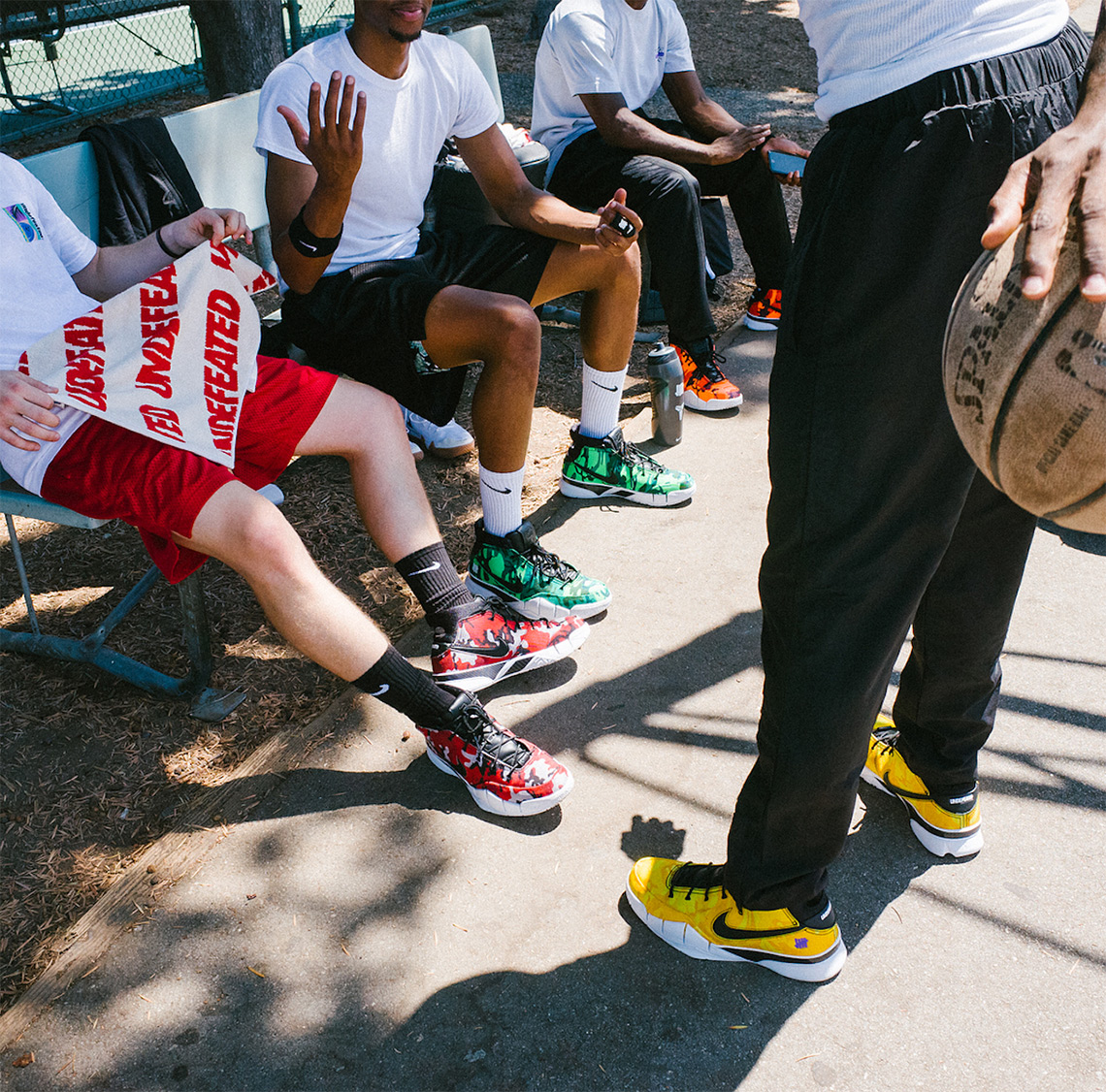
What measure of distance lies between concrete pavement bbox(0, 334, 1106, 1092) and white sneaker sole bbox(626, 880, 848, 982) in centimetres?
3

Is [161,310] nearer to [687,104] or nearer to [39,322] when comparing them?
[39,322]

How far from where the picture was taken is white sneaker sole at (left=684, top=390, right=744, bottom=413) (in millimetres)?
4051

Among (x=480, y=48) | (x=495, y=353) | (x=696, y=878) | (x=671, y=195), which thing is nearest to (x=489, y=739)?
(x=696, y=878)

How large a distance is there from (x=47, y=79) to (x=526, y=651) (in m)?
10.6

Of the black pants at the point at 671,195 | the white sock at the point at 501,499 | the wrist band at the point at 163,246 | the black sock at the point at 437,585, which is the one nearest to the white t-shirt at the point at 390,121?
the wrist band at the point at 163,246

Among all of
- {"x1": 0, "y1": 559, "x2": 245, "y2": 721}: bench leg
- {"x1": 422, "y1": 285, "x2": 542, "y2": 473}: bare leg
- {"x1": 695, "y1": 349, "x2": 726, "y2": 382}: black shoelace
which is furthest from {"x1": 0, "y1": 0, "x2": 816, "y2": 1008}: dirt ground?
{"x1": 695, "y1": 349, "x2": 726, "y2": 382}: black shoelace

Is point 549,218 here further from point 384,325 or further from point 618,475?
point 618,475


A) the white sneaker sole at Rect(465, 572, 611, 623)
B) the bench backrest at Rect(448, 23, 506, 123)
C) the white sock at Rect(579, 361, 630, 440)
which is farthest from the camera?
the bench backrest at Rect(448, 23, 506, 123)

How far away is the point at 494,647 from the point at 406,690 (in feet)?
1.28

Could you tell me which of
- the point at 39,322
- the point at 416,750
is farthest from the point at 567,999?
the point at 39,322

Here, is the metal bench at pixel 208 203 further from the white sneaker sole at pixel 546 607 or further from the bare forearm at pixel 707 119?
the bare forearm at pixel 707 119

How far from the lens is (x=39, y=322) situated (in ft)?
8.11

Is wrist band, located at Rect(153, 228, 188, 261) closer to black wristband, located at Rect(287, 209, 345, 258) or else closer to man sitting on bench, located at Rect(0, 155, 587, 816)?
man sitting on bench, located at Rect(0, 155, 587, 816)

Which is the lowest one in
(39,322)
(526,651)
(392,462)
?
(526,651)
